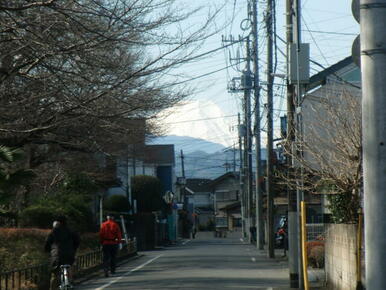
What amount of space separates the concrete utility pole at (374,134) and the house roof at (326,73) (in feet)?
88.4

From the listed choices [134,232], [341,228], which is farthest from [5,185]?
[134,232]

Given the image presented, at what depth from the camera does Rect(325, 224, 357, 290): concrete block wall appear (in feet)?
44.8

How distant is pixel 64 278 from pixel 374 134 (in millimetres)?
11079

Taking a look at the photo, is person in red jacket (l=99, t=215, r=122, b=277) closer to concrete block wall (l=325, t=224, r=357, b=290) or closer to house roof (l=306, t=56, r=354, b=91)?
concrete block wall (l=325, t=224, r=357, b=290)

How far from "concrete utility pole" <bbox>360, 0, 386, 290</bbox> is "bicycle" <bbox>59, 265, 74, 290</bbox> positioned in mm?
10759

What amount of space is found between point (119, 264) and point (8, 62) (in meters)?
14.6

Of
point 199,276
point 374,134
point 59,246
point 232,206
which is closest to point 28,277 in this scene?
point 59,246

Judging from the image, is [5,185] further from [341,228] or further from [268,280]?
[268,280]

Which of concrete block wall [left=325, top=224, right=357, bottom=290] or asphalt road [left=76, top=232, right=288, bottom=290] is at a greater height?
concrete block wall [left=325, top=224, right=357, bottom=290]

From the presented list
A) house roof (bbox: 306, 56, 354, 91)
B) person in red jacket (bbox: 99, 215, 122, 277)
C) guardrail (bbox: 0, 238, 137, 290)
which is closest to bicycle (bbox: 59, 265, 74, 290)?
guardrail (bbox: 0, 238, 137, 290)

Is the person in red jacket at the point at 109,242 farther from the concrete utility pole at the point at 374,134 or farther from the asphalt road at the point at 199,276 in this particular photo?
the concrete utility pole at the point at 374,134

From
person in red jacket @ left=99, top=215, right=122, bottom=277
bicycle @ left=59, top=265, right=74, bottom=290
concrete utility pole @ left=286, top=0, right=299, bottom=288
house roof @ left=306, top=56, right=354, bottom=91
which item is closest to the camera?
bicycle @ left=59, top=265, right=74, bottom=290

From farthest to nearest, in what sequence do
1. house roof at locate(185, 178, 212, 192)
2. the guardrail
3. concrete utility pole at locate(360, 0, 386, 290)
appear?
1. house roof at locate(185, 178, 212, 192)
2. the guardrail
3. concrete utility pole at locate(360, 0, 386, 290)

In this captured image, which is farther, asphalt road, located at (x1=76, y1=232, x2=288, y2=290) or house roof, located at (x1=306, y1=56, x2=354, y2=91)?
house roof, located at (x1=306, y1=56, x2=354, y2=91)
